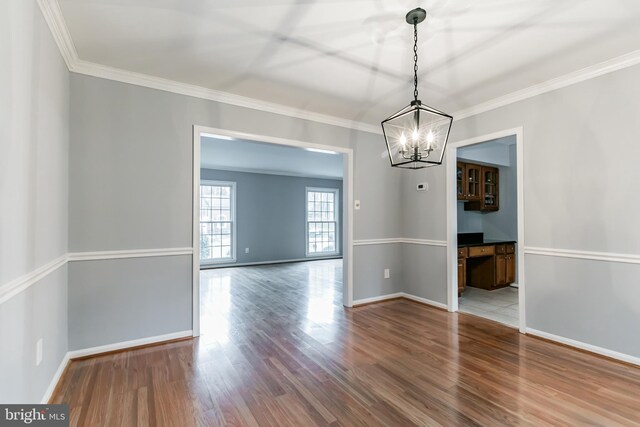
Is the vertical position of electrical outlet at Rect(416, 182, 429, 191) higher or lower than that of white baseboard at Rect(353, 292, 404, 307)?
higher

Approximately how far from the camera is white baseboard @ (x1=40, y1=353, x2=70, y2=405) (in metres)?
1.96

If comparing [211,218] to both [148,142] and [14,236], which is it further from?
[14,236]

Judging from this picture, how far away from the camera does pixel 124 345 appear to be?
2.79m

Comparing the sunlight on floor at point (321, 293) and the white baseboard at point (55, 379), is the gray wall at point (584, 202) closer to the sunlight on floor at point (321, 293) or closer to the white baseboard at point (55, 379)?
the sunlight on floor at point (321, 293)

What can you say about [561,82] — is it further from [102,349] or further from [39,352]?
[102,349]

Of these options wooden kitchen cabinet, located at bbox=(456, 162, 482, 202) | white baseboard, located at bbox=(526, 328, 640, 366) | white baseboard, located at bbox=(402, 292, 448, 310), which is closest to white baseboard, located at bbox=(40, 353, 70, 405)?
white baseboard, located at bbox=(402, 292, 448, 310)

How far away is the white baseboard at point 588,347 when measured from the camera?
2.51 meters

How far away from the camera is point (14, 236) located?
1.48m

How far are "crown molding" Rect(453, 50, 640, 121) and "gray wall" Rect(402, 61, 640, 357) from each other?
5cm

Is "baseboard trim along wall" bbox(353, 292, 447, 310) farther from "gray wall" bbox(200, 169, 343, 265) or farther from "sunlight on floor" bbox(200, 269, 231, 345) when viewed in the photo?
"gray wall" bbox(200, 169, 343, 265)

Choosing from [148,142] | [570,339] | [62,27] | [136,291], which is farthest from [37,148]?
[570,339]

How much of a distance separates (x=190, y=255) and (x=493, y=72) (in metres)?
3.43

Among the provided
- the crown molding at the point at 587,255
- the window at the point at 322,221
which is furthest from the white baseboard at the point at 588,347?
the window at the point at 322,221

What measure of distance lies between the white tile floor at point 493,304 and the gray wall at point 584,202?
1.77ft
